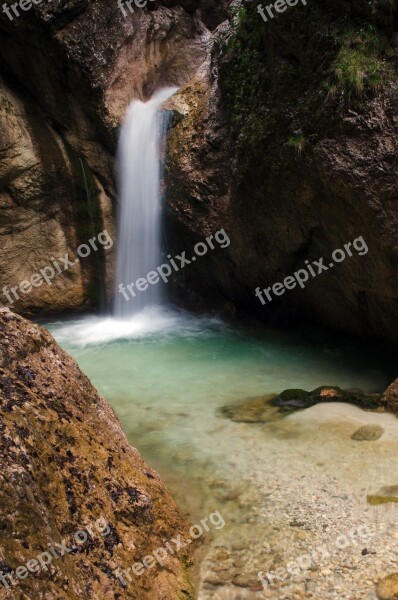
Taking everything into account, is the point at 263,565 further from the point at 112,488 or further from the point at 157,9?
the point at 157,9

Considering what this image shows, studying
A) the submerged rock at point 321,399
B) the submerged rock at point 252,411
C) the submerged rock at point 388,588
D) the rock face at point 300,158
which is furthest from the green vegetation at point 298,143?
the submerged rock at point 388,588

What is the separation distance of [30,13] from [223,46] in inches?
171

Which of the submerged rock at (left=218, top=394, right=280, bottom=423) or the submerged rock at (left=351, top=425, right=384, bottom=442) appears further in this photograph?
the submerged rock at (left=218, top=394, right=280, bottom=423)

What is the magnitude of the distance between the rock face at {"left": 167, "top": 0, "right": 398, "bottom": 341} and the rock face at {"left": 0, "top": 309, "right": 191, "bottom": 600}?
203 inches

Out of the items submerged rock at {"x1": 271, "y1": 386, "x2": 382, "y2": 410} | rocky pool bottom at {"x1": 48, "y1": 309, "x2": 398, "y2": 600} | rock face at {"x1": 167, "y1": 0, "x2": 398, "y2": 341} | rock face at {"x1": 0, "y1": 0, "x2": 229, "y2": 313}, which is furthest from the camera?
rock face at {"x1": 0, "y1": 0, "x2": 229, "y2": 313}

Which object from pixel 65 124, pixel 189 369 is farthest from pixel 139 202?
pixel 189 369

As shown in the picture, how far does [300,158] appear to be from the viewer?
7.64 m

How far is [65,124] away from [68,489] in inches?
409

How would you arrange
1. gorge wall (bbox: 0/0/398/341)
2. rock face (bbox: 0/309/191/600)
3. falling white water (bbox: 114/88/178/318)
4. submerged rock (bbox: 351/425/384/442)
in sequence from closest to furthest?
rock face (bbox: 0/309/191/600), submerged rock (bbox: 351/425/384/442), gorge wall (bbox: 0/0/398/341), falling white water (bbox: 114/88/178/318)

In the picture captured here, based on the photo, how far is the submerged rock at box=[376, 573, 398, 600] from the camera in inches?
118

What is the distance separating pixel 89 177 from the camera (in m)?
11.9

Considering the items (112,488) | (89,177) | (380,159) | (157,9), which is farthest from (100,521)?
(157,9)

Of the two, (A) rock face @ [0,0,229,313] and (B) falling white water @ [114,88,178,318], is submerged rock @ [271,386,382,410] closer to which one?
(B) falling white water @ [114,88,178,318]

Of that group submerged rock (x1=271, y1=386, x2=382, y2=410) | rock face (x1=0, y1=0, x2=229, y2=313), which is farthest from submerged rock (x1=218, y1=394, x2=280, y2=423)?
rock face (x1=0, y1=0, x2=229, y2=313)
